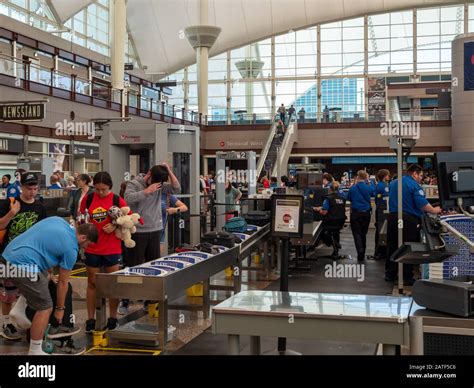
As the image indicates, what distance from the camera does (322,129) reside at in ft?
111

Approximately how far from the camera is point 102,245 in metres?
6.01

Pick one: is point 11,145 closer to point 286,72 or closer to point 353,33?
point 286,72

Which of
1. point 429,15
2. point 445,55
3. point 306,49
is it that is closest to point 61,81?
point 306,49

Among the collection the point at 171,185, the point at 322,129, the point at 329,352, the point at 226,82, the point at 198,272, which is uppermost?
the point at 226,82

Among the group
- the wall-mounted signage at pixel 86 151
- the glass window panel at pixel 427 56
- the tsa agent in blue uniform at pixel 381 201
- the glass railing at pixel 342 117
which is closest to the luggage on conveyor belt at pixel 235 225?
the tsa agent in blue uniform at pixel 381 201

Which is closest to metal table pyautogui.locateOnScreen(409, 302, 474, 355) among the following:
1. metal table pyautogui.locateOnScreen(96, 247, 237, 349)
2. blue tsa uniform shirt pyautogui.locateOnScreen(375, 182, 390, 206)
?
metal table pyautogui.locateOnScreen(96, 247, 237, 349)

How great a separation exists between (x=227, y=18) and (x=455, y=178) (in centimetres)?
4201

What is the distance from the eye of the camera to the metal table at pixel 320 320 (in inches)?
125

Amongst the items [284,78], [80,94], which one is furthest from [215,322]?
[284,78]

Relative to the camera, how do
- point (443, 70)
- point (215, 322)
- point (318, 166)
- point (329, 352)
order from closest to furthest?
1. point (215, 322)
2. point (329, 352)
3. point (318, 166)
4. point (443, 70)

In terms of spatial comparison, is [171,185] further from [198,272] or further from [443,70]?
[443,70]

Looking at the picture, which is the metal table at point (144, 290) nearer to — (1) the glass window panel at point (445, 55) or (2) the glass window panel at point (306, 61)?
(2) the glass window panel at point (306, 61)

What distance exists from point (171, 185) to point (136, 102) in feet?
61.4

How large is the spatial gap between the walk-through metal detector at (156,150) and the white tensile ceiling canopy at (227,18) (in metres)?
32.0
